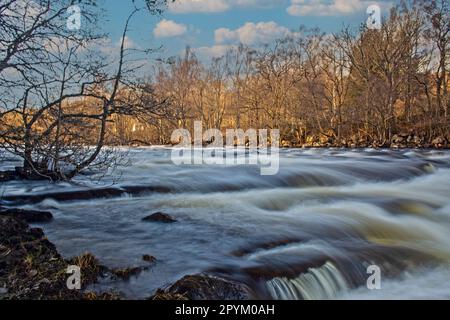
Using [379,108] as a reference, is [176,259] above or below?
below

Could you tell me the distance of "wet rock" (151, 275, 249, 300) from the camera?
3.66 meters

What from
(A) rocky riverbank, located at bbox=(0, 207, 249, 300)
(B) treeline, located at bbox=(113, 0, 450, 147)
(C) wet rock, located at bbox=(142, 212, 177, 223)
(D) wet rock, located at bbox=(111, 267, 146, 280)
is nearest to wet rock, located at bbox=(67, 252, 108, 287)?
(A) rocky riverbank, located at bbox=(0, 207, 249, 300)

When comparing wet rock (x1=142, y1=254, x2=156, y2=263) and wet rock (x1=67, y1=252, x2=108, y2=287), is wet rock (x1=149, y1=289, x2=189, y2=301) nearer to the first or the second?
wet rock (x1=67, y1=252, x2=108, y2=287)

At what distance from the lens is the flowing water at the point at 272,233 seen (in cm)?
459

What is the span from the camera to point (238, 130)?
43156 mm

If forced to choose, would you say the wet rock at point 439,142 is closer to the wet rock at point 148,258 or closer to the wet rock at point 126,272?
the wet rock at point 148,258

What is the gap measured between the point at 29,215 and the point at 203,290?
3.95 meters

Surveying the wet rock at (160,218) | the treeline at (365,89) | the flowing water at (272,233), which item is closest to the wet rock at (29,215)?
the flowing water at (272,233)

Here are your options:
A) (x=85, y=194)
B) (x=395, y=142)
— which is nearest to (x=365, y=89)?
(x=395, y=142)

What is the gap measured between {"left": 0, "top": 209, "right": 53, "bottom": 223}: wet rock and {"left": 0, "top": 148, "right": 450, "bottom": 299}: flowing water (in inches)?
6.7
